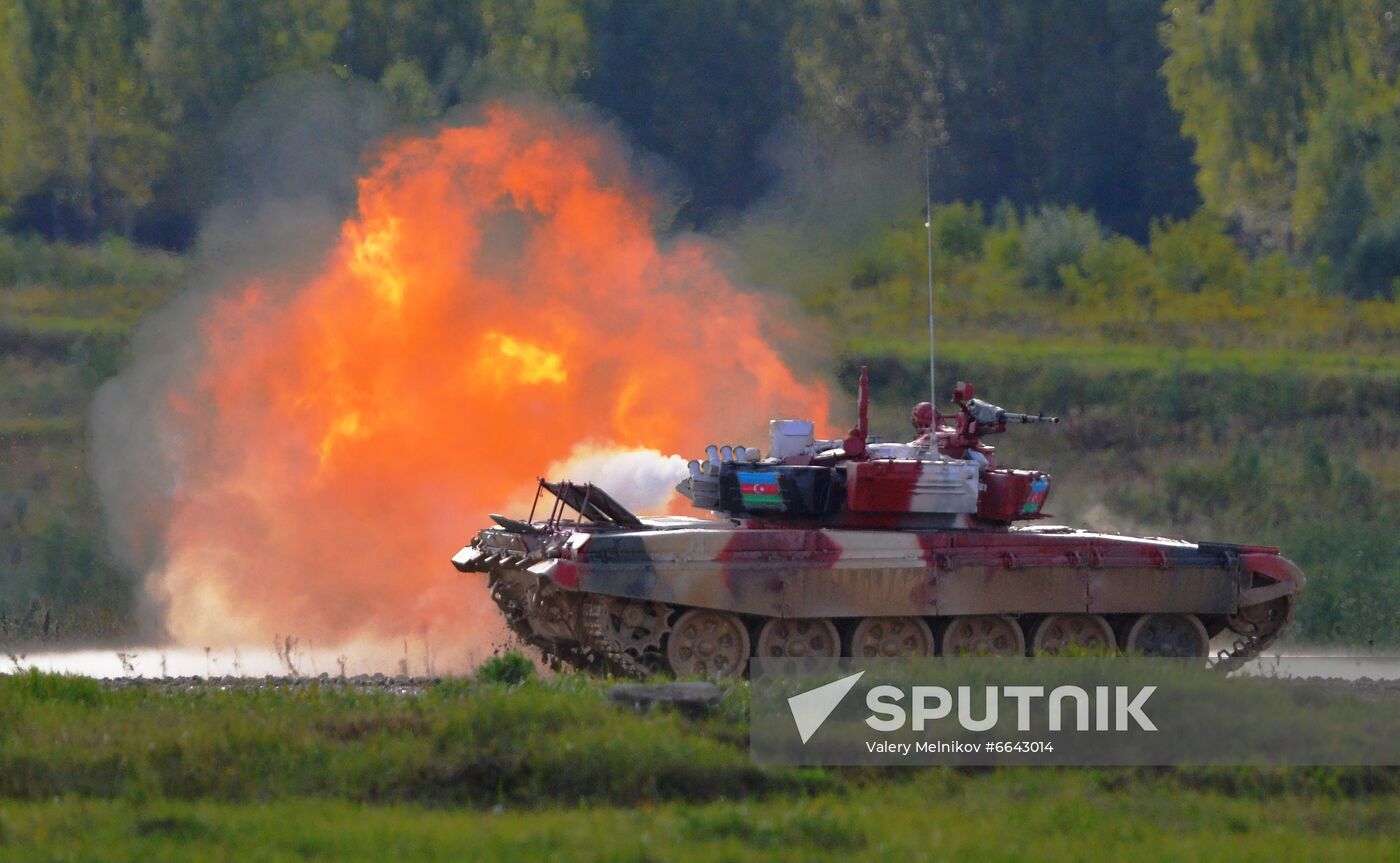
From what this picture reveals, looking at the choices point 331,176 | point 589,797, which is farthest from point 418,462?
point 589,797

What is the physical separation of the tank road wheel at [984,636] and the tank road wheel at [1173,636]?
52.5 inches

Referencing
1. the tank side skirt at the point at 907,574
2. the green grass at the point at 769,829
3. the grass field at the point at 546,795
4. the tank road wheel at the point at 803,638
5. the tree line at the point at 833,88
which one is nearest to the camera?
the green grass at the point at 769,829

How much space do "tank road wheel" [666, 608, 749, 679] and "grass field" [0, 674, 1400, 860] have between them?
3.90 meters

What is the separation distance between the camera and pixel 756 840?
44.8 feet

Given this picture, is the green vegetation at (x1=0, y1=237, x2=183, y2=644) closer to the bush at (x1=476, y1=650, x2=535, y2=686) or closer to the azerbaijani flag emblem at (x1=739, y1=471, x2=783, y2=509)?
the azerbaijani flag emblem at (x1=739, y1=471, x2=783, y2=509)

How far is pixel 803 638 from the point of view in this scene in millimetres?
21828

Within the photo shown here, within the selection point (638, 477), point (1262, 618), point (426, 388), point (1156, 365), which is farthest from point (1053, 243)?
point (1262, 618)

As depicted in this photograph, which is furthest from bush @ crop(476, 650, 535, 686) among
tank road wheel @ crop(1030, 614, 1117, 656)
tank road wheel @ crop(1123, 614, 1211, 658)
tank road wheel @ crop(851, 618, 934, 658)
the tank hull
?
tank road wheel @ crop(1123, 614, 1211, 658)

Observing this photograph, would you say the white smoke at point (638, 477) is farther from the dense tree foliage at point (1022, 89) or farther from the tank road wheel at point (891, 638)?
the dense tree foliage at point (1022, 89)

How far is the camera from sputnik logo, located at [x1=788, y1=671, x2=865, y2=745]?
648 inches

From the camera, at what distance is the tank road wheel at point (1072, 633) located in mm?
22297

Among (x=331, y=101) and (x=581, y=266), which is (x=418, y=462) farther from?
(x=331, y=101)

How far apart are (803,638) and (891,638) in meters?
0.92

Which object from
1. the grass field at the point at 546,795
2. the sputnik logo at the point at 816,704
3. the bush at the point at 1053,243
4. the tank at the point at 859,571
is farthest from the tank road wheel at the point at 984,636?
the bush at the point at 1053,243
